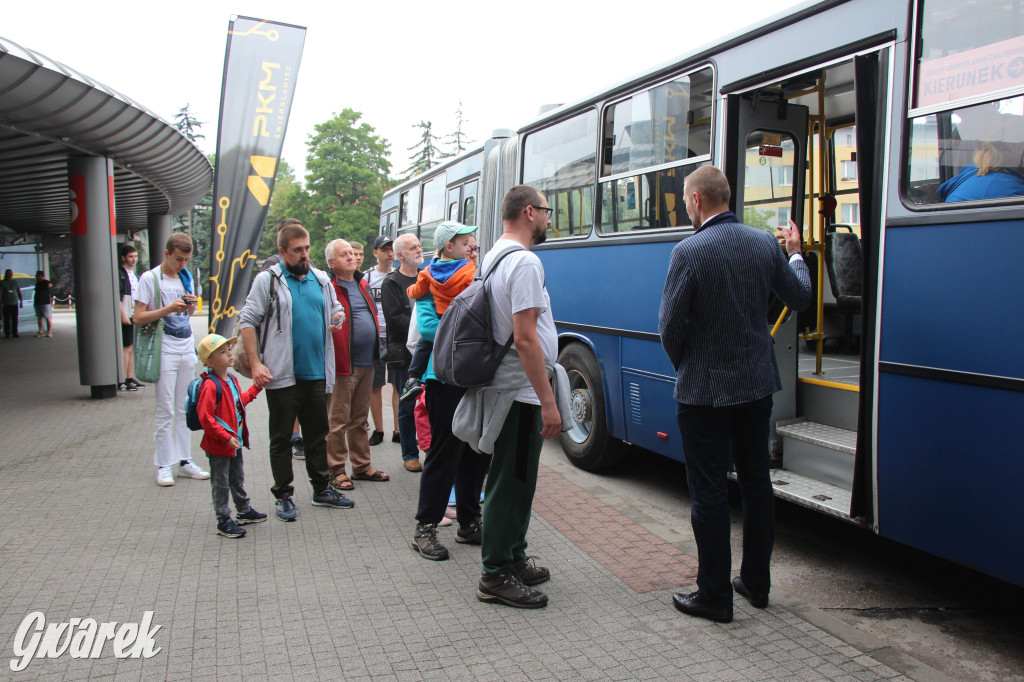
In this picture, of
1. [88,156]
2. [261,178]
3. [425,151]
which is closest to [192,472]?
[261,178]

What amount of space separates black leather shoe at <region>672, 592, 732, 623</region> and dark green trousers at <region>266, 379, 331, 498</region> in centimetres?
269

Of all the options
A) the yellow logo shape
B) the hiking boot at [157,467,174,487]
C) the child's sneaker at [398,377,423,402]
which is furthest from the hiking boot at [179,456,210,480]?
the yellow logo shape

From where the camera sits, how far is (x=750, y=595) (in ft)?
12.0

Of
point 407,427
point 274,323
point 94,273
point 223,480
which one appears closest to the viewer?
point 223,480

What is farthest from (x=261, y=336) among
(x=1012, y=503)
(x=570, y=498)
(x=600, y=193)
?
(x=1012, y=503)

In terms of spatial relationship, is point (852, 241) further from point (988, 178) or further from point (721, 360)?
point (721, 360)

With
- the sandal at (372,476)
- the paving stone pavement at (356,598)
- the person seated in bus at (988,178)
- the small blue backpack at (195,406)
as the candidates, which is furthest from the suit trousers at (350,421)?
the person seated in bus at (988,178)

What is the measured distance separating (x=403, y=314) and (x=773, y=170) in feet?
10.1

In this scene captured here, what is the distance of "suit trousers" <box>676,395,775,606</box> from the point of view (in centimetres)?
345

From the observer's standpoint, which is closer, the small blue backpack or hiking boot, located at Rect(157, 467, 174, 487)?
the small blue backpack

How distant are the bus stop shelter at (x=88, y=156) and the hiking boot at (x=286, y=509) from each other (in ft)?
17.4
